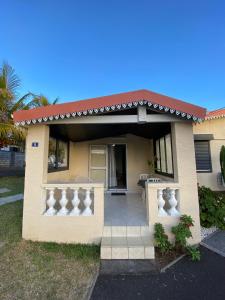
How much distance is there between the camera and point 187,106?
391 cm

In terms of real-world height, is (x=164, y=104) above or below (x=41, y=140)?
above

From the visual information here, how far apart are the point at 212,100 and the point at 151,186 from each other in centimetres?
1790

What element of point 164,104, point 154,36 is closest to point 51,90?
point 154,36

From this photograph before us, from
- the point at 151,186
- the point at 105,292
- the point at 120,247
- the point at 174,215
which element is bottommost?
the point at 105,292

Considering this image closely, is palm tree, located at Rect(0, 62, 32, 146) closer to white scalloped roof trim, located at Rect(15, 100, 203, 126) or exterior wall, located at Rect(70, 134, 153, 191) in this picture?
exterior wall, located at Rect(70, 134, 153, 191)

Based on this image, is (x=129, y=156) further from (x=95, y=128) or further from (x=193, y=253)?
(x=193, y=253)

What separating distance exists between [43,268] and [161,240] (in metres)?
2.32

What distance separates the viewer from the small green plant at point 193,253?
3.42 m

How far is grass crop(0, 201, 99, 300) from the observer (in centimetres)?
254

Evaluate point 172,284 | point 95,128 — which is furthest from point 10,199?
point 172,284

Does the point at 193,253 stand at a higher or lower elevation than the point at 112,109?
lower

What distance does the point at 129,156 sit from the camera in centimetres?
840

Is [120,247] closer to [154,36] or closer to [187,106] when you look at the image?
[187,106]

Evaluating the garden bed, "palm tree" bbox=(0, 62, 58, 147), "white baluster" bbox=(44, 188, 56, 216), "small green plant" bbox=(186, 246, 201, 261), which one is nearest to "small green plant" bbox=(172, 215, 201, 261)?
"small green plant" bbox=(186, 246, 201, 261)
